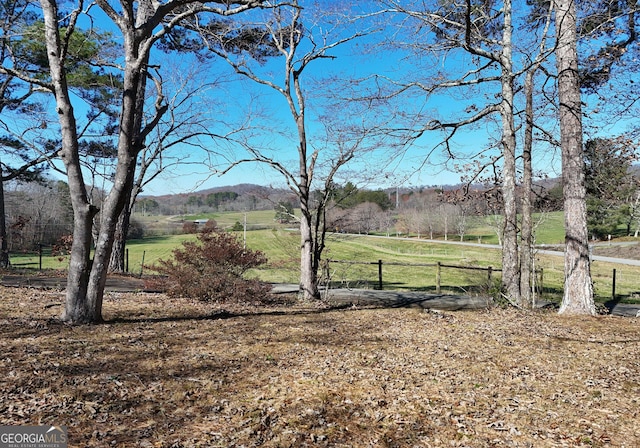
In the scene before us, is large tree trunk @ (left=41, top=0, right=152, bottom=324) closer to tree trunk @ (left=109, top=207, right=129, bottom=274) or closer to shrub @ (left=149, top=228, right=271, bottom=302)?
shrub @ (left=149, top=228, right=271, bottom=302)

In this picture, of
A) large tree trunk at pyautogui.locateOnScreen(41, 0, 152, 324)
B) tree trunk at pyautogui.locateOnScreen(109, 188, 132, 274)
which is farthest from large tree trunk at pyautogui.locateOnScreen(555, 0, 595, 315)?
tree trunk at pyautogui.locateOnScreen(109, 188, 132, 274)

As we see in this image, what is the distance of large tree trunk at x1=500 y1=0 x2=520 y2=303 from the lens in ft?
26.6

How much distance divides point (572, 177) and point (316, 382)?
6141mm

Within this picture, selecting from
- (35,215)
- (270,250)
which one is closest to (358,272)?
(270,250)

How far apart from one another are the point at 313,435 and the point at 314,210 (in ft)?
23.6

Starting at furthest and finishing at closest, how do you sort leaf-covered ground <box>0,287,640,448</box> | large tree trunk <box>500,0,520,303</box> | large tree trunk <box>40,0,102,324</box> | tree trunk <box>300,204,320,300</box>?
tree trunk <box>300,204,320,300</box> → large tree trunk <box>500,0,520,303</box> → large tree trunk <box>40,0,102,324</box> → leaf-covered ground <box>0,287,640,448</box>

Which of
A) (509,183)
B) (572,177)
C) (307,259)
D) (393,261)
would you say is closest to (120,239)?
(307,259)

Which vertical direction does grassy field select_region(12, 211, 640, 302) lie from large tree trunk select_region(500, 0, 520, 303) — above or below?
below

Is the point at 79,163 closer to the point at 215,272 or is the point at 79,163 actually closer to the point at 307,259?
the point at 215,272

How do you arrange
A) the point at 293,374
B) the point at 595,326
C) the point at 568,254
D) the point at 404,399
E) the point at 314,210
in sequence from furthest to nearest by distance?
→ the point at 314,210, the point at 568,254, the point at 595,326, the point at 293,374, the point at 404,399

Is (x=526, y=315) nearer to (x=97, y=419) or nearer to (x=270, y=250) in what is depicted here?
(x=97, y=419)

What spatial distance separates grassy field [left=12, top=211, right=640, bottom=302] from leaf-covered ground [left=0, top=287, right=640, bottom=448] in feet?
16.4

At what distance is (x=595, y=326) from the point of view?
242 inches

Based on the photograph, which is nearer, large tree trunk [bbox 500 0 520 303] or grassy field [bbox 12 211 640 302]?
large tree trunk [bbox 500 0 520 303]
